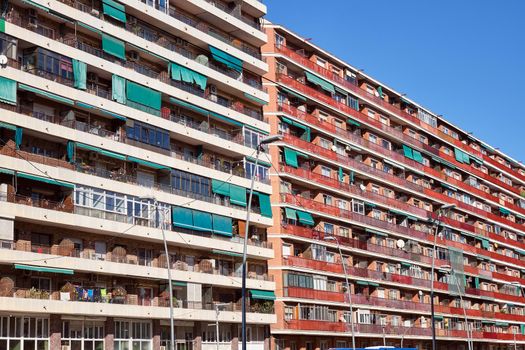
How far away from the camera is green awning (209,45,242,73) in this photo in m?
65.8

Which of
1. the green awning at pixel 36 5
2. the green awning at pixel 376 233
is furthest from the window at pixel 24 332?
the green awning at pixel 376 233

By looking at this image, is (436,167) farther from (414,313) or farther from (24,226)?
(24,226)

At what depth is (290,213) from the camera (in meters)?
73.4

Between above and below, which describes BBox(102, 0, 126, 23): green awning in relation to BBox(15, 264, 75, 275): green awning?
above

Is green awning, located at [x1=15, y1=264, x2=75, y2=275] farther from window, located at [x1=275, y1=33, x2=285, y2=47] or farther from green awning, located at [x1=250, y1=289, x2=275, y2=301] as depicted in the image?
window, located at [x1=275, y1=33, x2=285, y2=47]

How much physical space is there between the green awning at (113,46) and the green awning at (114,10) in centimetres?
146

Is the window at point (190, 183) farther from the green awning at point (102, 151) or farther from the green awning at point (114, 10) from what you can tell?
the green awning at point (114, 10)

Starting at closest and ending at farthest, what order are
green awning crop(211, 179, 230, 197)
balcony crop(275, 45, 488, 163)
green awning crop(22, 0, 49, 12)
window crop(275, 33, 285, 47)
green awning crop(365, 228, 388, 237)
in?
green awning crop(22, 0, 49, 12), green awning crop(211, 179, 230, 197), window crop(275, 33, 285, 47), balcony crop(275, 45, 488, 163), green awning crop(365, 228, 388, 237)

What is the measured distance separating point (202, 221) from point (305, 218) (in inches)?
645

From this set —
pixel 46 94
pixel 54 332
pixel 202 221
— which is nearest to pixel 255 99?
pixel 202 221

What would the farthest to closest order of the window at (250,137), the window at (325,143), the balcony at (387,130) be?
the window at (325,143) → the balcony at (387,130) → the window at (250,137)

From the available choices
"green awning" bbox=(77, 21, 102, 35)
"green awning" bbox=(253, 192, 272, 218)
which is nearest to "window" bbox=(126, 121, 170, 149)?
"green awning" bbox=(77, 21, 102, 35)

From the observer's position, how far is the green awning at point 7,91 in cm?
4697

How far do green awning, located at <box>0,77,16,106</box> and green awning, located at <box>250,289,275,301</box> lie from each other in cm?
2571
